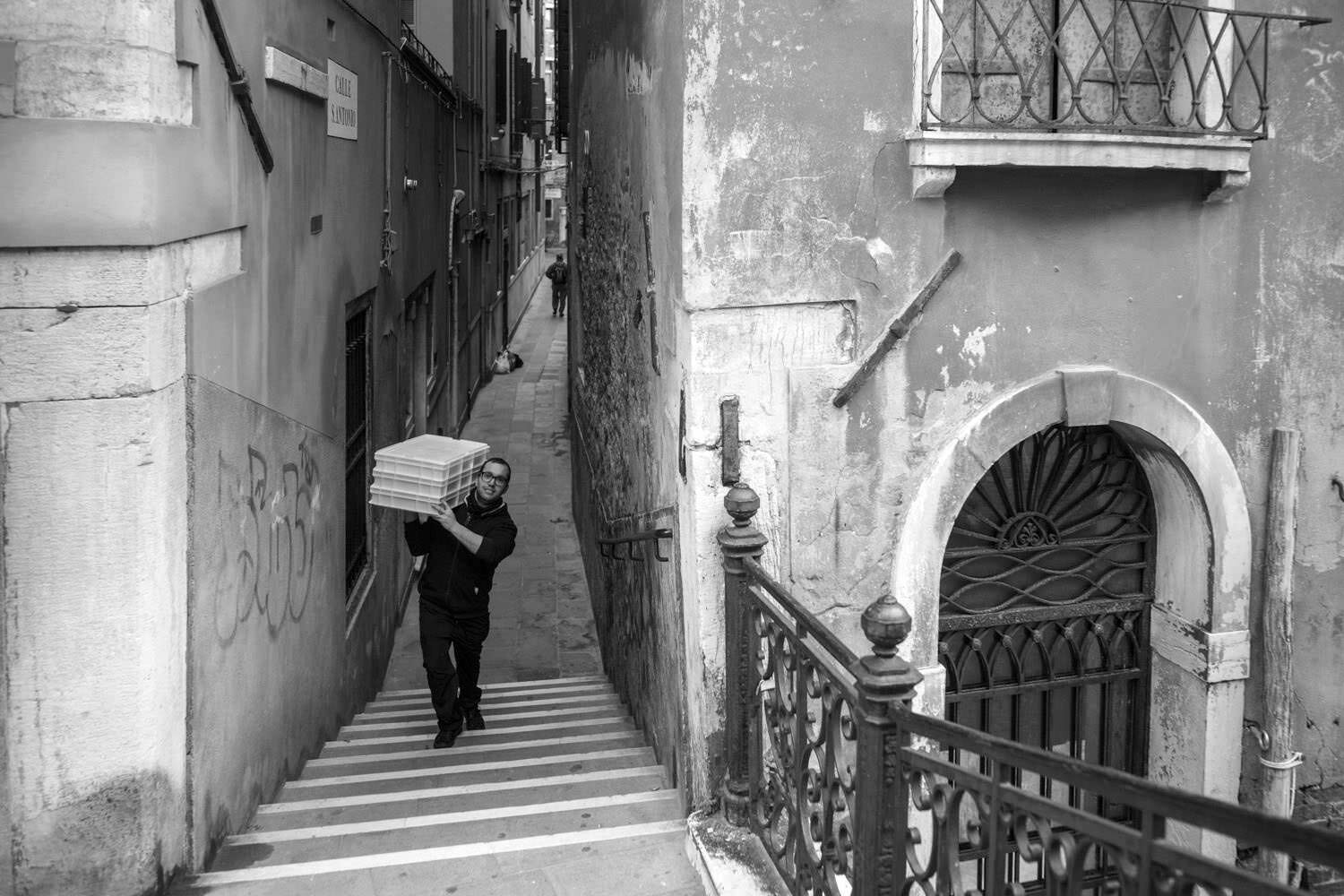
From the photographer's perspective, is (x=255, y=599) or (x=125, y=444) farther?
(x=255, y=599)

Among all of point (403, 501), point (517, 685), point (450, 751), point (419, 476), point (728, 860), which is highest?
point (419, 476)

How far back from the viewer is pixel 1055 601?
567 cm

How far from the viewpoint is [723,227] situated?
15.8 feet

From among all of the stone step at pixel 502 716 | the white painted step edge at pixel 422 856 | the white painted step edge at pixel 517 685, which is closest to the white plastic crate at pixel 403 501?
the stone step at pixel 502 716

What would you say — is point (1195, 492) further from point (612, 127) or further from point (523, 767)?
point (612, 127)

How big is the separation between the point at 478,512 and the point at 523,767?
1346 mm

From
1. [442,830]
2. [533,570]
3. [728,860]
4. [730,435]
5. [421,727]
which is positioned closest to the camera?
[728,860]

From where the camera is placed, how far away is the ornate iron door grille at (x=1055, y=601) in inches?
217

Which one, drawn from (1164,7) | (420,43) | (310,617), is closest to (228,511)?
(310,617)

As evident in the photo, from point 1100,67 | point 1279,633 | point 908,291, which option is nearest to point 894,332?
point 908,291

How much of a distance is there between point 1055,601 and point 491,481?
280cm

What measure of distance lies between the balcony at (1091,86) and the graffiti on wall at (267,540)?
280cm

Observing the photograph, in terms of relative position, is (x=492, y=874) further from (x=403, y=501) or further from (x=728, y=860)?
(x=403, y=501)

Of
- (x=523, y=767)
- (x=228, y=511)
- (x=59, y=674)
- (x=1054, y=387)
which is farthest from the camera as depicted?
(x=523, y=767)
